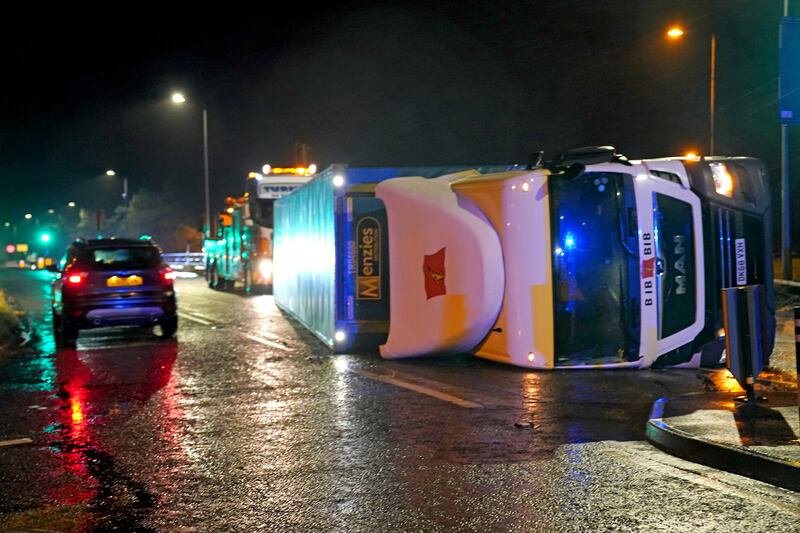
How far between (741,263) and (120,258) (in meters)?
9.65

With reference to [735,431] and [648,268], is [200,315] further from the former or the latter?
[735,431]

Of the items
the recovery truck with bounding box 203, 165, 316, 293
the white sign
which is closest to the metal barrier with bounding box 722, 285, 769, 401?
the white sign

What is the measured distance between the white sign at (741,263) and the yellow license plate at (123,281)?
9079 millimetres

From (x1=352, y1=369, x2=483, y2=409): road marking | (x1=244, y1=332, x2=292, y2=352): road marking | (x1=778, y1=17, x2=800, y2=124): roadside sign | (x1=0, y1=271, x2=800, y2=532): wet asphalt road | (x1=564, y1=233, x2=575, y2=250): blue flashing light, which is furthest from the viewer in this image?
(x1=244, y1=332, x2=292, y2=352): road marking

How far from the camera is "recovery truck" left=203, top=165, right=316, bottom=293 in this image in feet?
88.1

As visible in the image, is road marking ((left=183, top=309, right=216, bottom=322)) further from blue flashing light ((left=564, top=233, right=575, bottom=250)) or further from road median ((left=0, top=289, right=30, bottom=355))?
blue flashing light ((left=564, top=233, right=575, bottom=250))

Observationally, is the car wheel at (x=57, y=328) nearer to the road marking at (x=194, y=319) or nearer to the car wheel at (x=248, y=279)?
the road marking at (x=194, y=319)

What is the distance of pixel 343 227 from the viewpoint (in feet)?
43.0

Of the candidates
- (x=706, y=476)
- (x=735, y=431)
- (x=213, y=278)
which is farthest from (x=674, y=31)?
(x=213, y=278)

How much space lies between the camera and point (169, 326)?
625 inches

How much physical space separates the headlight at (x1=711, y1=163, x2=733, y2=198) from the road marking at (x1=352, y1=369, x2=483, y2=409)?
408cm

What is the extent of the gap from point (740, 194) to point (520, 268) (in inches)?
111

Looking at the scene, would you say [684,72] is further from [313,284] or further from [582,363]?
[582,363]

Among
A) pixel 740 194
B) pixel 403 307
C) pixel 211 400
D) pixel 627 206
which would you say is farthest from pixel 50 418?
pixel 740 194
